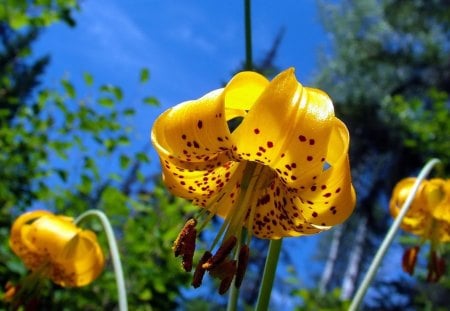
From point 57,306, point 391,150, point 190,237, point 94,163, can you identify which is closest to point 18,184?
point 94,163

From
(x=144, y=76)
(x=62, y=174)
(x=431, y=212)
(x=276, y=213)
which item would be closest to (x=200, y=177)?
(x=276, y=213)

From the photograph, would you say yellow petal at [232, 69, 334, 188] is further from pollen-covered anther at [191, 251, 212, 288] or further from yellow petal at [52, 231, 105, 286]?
yellow petal at [52, 231, 105, 286]

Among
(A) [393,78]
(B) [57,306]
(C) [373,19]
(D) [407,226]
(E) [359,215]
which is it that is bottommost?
(B) [57,306]

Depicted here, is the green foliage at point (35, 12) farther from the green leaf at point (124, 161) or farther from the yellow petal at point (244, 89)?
the yellow petal at point (244, 89)

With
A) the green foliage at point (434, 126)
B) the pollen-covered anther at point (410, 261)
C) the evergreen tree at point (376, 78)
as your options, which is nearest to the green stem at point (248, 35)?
the pollen-covered anther at point (410, 261)

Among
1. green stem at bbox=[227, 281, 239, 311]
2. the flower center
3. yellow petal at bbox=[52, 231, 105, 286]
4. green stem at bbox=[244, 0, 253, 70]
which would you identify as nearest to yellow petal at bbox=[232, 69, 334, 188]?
the flower center

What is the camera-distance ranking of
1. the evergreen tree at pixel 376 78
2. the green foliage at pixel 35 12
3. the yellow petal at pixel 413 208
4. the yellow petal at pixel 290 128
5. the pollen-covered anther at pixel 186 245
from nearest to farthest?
the yellow petal at pixel 290 128 → the pollen-covered anther at pixel 186 245 → the yellow petal at pixel 413 208 → the green foliage at pixel 35 12 → the evergreen tree at pixel 376 78

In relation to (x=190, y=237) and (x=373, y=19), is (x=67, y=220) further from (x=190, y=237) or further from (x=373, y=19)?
(x=373, y=19)
